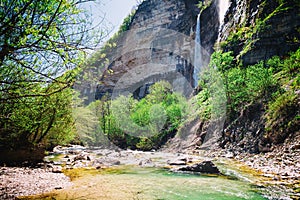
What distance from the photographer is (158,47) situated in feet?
186

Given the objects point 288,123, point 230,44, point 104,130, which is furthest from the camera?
point 104,130

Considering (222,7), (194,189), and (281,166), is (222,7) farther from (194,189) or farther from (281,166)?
(194,189)

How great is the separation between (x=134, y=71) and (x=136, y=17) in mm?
15505

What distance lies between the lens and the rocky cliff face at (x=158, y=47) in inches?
1828

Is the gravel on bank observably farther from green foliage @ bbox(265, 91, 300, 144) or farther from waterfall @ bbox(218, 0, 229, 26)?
waterfall @ bbox(218, 0, 229, 26)

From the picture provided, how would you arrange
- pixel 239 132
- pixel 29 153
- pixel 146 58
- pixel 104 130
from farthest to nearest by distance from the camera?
pixel 146 58 < pixel 104 130 < pixel 239 132 < pixel 29 153

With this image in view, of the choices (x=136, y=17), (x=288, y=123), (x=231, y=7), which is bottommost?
(x=288, y=123)

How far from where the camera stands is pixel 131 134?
33312 mm

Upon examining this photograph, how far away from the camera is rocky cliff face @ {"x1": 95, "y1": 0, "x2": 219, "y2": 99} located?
4644cm

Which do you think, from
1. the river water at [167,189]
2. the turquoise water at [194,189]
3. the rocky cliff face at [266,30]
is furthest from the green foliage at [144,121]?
the river water at [167,189]

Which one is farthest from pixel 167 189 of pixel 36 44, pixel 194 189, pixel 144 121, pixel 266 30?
pixel 144 121

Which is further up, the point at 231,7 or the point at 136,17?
the point at 136,17

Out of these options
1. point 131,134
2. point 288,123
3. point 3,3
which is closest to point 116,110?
point 131,134

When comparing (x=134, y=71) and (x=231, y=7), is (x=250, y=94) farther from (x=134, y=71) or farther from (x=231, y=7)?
(x=134, y=71)
